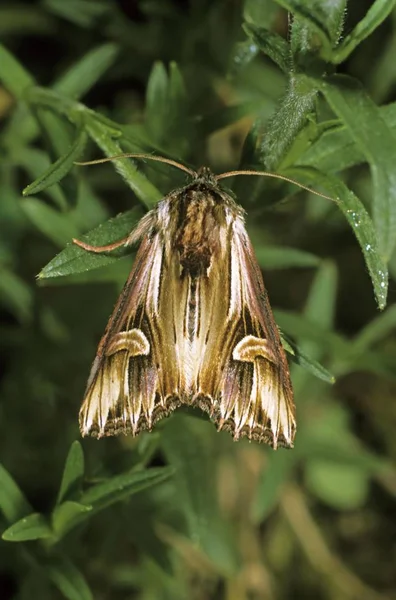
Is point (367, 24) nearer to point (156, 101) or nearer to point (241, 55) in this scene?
point (241, 55)

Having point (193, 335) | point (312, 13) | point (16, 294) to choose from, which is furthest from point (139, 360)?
point (16, 294)

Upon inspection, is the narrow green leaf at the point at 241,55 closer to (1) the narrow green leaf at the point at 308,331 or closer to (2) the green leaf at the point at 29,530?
(1) the narrow green leaf at the point at 308,331

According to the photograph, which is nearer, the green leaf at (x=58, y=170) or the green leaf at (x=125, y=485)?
the green leaf at (x=58, y=170)

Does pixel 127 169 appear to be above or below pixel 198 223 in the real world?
above

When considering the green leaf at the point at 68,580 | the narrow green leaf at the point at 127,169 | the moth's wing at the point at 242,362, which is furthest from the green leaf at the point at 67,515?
the narrow green leaf at the point at 127,169

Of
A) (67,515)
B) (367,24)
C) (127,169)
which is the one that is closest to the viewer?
(367,24)

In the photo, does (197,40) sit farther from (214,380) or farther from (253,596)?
(253,596)
